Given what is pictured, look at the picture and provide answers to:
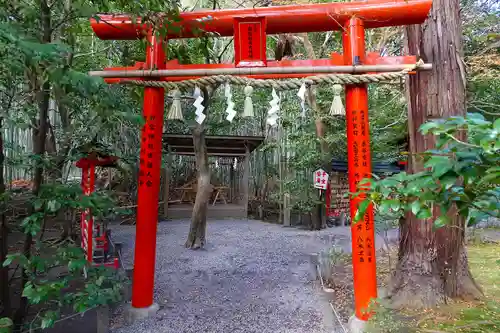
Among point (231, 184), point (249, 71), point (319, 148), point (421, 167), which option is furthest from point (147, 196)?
point (231, 184)

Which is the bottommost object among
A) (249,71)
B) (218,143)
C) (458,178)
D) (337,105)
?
(458,178)

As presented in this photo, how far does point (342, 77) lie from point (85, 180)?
372cm

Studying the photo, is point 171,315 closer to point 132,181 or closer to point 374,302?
point 374,302

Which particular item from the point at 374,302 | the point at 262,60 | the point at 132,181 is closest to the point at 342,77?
the point at 262,60

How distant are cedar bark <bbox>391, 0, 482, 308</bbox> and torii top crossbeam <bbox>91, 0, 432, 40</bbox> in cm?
49

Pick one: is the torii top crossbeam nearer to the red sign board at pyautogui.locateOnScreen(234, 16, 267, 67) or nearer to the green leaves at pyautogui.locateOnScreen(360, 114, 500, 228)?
the red sign board at pyautogui.locateOnScreen(234, 16, 267, 67)

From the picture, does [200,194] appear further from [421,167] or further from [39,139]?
[39,139]

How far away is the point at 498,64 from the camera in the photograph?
6.61 metres

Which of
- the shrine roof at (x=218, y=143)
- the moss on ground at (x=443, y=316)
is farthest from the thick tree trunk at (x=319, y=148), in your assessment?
the moss on ground at (x=443, y=316)

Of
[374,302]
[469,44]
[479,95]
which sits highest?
[469,44]

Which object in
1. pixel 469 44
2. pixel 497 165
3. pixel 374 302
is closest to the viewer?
pixel 497 165

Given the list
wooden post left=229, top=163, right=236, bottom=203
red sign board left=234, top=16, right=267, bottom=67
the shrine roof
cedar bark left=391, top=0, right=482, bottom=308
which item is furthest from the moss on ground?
wooden post left=229, top=163, right=236, bottom=203

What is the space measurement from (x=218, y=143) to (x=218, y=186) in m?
2.88

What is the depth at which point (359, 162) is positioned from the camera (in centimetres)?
376
